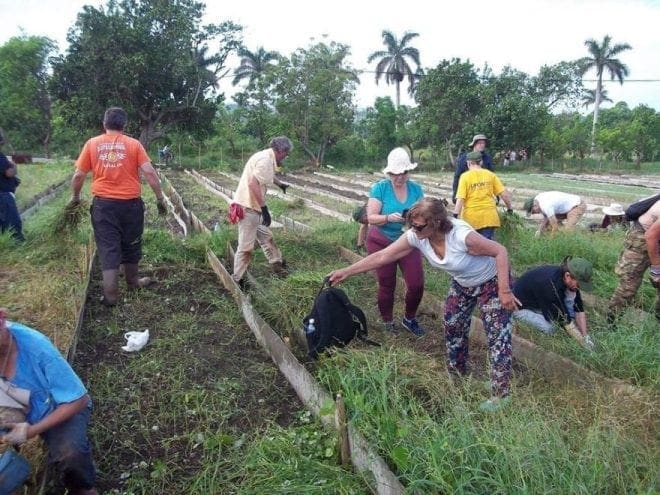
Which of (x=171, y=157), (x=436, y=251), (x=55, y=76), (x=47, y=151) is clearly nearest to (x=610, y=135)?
(x=171, y=157)

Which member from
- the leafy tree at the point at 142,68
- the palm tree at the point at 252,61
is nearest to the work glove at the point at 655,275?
the leafy tree at the point at 142,68

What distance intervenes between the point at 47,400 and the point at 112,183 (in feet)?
8.90

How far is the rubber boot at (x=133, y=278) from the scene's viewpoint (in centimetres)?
501

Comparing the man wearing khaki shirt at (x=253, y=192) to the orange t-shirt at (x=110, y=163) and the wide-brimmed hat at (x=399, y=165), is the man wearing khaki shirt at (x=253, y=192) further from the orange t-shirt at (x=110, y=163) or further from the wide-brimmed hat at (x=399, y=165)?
the wide-brimmed hat at (x=399, y=165)

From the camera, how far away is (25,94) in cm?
3566

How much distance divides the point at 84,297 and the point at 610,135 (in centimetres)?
3672

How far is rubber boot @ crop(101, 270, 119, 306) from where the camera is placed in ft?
15.2

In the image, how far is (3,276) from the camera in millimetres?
5652

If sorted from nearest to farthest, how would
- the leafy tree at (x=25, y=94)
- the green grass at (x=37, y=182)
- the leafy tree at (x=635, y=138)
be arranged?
the green grass at (x=37, y=182), the leafy tree at (x=635, y=138), the leafy tree at (x=25, y=94)

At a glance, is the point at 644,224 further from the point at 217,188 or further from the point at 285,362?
the point at 217,188

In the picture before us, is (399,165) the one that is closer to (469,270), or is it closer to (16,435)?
(469,270)

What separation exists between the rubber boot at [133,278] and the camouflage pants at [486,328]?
3.20 meters

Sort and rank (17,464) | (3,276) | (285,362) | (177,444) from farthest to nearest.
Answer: (3,276), (285,362), (177,444), (17,464)

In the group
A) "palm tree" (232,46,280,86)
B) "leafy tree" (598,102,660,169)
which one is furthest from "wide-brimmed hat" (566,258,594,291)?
"palm tree" (232,46,280,86)
